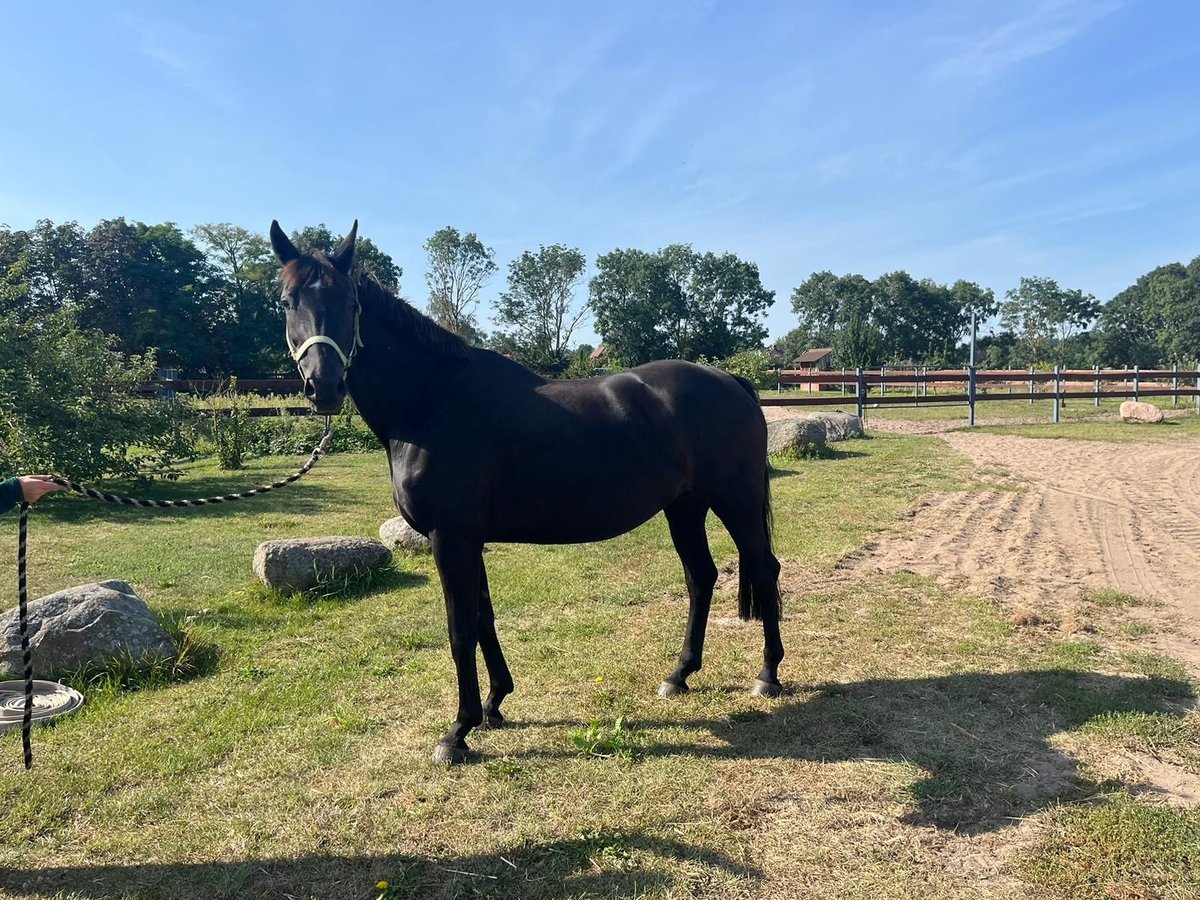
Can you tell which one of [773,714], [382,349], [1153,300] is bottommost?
[773,714]

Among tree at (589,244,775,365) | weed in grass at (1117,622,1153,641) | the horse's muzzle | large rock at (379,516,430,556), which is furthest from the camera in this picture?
tree at (589,244,775,365)

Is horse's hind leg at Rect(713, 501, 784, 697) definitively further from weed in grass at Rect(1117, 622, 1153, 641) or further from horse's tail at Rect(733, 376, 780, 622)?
weed in grass at Rect(1117, 622, 1153, 641)

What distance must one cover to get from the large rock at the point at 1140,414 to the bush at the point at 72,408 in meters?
24.4

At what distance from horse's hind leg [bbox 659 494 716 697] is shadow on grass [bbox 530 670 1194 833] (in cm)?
51

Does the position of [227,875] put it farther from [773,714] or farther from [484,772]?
[773,714]

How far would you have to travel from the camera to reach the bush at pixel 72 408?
10195mm

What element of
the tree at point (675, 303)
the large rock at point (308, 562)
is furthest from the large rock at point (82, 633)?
A: the tree at point (675, 303)

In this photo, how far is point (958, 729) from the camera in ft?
11.6

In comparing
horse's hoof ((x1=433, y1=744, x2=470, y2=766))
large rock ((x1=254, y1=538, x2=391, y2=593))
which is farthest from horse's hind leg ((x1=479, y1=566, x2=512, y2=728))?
large rock ((x1=254, y1=538, x2=391, y2=593))

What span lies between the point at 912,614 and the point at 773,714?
6.77 ft

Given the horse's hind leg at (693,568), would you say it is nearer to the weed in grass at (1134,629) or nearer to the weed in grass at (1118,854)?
the weed in grass at (1118,854)

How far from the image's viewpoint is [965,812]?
2.85 meters

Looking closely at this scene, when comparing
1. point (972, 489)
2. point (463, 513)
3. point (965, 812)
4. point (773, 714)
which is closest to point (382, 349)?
point (463, 513)

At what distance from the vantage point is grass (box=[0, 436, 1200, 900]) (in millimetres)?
2570
